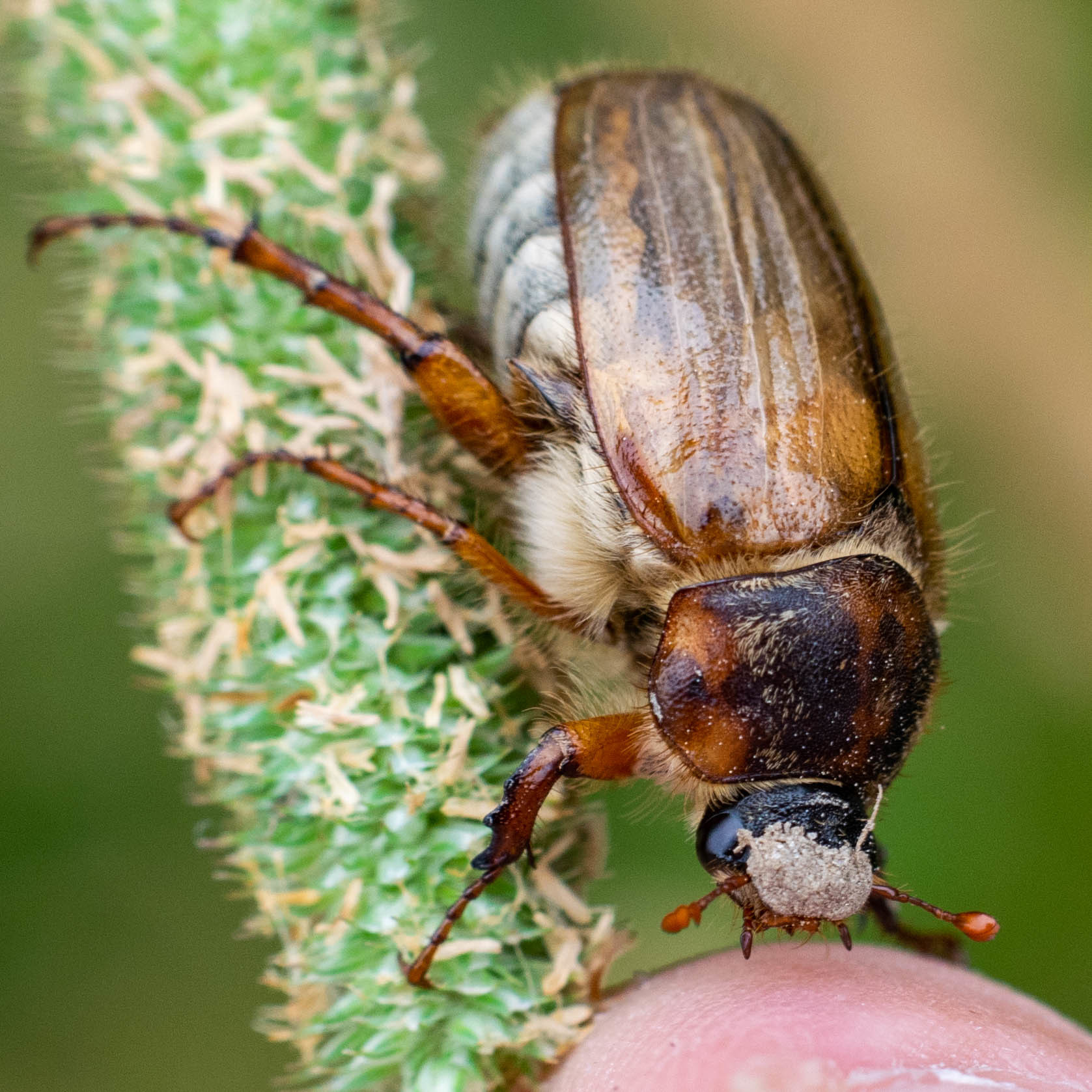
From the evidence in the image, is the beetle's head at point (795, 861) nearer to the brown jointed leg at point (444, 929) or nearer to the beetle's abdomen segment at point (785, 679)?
the beetle's abdomen segment at point (785, 679)

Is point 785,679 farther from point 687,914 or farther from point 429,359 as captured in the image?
point 429,359

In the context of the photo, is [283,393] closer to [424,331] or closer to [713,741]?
[424,331]

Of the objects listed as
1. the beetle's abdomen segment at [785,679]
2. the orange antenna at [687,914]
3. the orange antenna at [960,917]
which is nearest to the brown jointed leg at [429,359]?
the beetle's abdomen segment at [785,679]

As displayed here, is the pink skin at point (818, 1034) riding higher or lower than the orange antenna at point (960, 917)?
lower

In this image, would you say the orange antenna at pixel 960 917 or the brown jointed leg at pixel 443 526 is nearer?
the orange antenna at pixel 960 917

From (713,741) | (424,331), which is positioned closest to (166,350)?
(424,331)

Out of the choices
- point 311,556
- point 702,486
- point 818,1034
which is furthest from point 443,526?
point 818,1034

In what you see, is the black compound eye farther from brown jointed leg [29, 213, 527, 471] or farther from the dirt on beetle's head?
brown jointed leg [29, 213, 527, 471]
